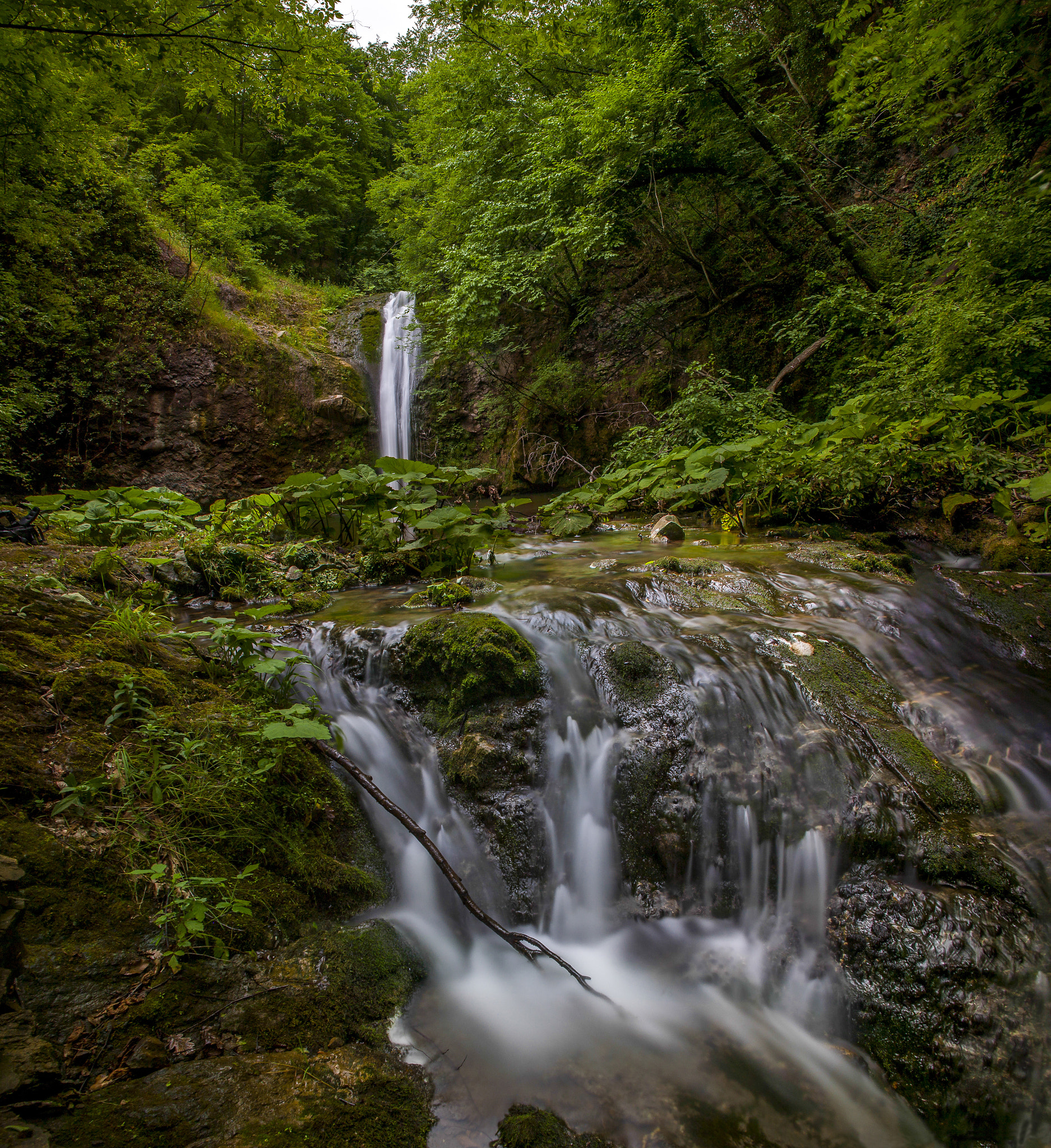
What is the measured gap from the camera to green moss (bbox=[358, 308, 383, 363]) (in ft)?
42.9

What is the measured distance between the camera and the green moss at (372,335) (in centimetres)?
1308

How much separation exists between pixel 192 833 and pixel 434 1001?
1.07 m

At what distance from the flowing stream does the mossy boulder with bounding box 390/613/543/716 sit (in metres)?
0.15

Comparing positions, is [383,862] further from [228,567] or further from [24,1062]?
[228,567]

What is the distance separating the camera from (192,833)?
5.99 ft

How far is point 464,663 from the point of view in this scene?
3.00 meters

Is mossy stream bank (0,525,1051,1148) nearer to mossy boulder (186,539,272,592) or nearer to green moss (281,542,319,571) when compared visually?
mossy boulder (186,539,272,592)

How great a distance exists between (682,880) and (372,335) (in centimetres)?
1390

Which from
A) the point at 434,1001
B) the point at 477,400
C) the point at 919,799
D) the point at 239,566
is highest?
the point at 477,400

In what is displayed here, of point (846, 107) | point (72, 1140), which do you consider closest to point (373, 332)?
point (846, 107)

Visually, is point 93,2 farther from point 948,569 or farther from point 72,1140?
point 948,569

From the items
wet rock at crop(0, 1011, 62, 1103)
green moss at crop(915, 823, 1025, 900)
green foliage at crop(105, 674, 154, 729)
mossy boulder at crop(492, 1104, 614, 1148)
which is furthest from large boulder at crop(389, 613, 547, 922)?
wet rock at crop(0, 1011, 62, 1103)

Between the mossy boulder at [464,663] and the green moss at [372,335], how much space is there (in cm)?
1171

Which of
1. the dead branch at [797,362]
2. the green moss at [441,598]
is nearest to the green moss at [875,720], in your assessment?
the green moss at [441,598]
